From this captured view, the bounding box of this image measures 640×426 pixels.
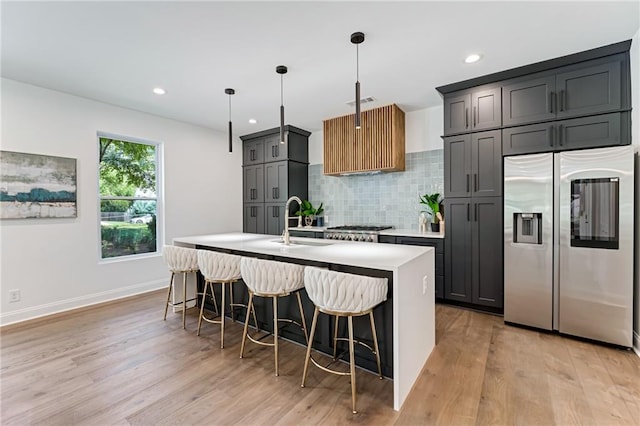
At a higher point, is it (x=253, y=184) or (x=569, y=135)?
(x=569, y=135)

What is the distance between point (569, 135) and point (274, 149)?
4.17m

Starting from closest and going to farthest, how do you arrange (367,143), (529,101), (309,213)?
(529,101), (367,143), (309,213)

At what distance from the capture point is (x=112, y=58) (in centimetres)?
275

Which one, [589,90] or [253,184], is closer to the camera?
[589,90]

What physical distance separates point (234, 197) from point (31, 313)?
10.7ft

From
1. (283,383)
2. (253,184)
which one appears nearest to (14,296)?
(283,383)

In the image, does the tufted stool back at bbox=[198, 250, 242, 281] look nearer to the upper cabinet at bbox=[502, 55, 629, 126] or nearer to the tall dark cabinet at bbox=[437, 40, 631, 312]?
the tall dark cabinet at bbox=[437, 40, 631, 312]

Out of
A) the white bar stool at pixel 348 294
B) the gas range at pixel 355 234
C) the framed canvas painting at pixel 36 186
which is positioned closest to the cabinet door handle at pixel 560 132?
the gas range at pixel 355 234

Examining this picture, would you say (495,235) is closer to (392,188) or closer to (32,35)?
(392,188)

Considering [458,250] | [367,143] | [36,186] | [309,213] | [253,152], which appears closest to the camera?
[36,186]

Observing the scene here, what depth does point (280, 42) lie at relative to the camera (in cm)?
250

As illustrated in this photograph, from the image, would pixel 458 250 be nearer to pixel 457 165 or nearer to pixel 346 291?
pixel 457 165

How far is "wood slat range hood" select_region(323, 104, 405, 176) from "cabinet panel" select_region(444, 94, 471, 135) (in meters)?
0.76

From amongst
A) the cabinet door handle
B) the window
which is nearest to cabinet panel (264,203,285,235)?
the window
